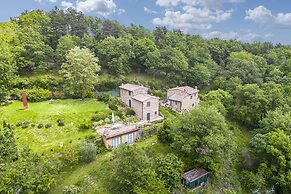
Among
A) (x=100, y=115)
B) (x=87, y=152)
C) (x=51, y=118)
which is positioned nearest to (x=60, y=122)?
(x=51, y=118)

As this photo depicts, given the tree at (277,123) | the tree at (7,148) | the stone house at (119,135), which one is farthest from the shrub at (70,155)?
the tree at (277,123)

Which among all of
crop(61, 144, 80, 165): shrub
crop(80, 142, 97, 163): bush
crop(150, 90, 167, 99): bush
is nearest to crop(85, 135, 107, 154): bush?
crop(80, 142, 97, 163): bush

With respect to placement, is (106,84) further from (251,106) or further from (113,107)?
(251,106)

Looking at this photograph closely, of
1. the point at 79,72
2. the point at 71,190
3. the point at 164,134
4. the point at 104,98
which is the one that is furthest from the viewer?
the point at 104,98

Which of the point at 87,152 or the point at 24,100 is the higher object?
the point at 24,100

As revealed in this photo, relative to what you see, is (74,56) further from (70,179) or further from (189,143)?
(189,143)

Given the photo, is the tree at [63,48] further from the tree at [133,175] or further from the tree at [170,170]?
the tree at [170,170]
